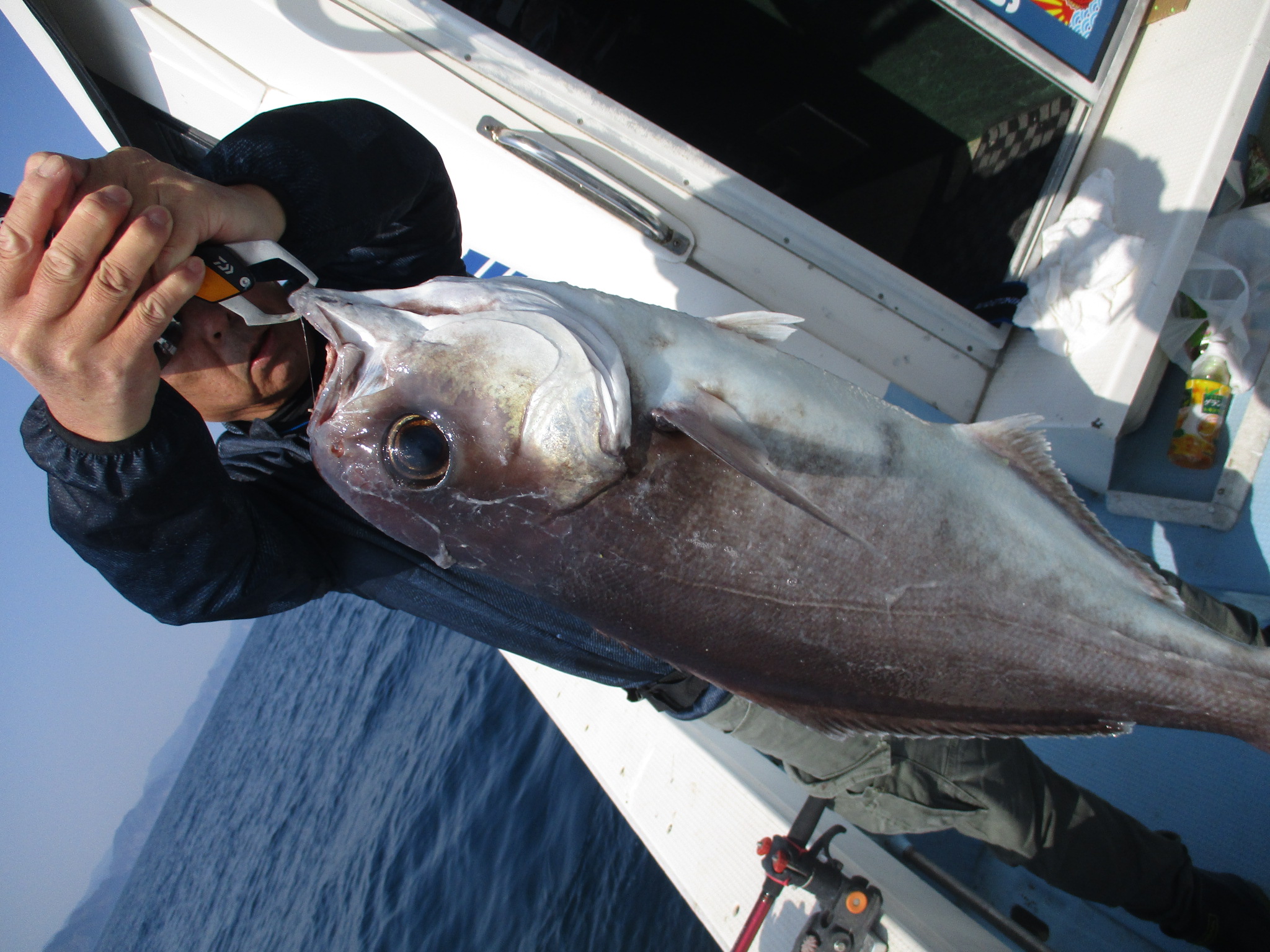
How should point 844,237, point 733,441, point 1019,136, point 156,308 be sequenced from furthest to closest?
1. point 1019,136
2. point 844,237
3. point 733,441
4. point 156,308

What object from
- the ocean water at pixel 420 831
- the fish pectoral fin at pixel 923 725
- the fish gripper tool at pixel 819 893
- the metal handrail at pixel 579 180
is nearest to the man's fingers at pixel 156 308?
the fish pectoral fin at pixel 923 725

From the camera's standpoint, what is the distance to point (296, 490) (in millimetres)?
2094

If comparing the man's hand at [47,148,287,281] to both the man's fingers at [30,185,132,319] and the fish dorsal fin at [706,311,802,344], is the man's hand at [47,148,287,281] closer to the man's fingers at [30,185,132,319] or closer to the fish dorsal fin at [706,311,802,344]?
the man's fingers at [30,185,132,319]

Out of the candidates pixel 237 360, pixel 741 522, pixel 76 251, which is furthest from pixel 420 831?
pixel 76 251

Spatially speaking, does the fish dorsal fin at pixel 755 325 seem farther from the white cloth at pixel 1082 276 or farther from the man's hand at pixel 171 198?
the white cloth at pixel 1082 276

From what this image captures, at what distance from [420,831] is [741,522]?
10.1 metres

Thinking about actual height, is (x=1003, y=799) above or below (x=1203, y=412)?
below

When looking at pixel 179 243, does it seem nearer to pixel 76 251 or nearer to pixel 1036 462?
pixel 76 251

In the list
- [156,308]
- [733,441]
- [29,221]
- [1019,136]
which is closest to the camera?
[29,221]

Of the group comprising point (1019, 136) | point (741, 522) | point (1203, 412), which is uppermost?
point (1019, 136)

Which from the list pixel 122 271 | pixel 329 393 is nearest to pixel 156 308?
pixel 122 271

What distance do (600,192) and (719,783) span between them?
2.76 meters

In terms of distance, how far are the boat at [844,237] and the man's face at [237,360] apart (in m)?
1.45

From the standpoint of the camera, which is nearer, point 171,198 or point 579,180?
point 171,198
